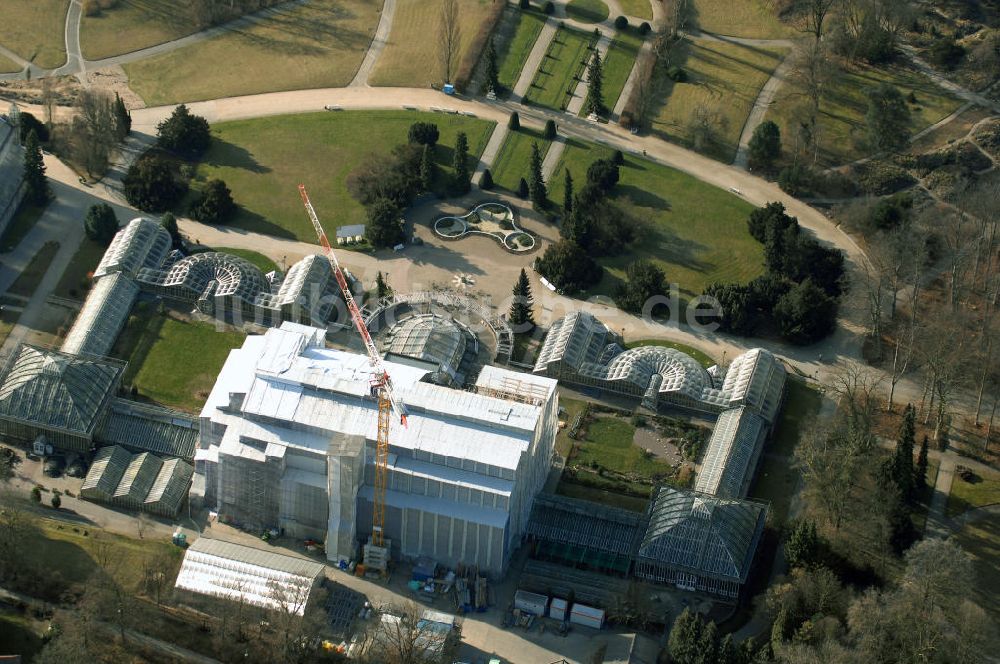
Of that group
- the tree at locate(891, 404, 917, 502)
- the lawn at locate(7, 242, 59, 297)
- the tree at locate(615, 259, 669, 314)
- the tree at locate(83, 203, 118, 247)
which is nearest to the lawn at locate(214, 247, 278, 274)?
the tree at locate(83, 203, 118, 247)

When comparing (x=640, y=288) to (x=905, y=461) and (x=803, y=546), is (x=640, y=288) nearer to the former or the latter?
(x=905, y=461)

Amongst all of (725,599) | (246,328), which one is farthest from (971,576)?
(246,328)

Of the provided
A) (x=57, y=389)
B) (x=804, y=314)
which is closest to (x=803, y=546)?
(x=804, y=314)

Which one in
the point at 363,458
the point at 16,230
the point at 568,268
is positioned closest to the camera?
the point at 363,458

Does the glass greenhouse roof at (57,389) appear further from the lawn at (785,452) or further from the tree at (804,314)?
the tree at (804,314)

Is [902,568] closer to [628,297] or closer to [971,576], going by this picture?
[971,576]

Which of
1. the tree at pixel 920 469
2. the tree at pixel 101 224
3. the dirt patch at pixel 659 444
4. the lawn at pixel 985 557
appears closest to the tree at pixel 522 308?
the dirt patch at pixel 659 444
